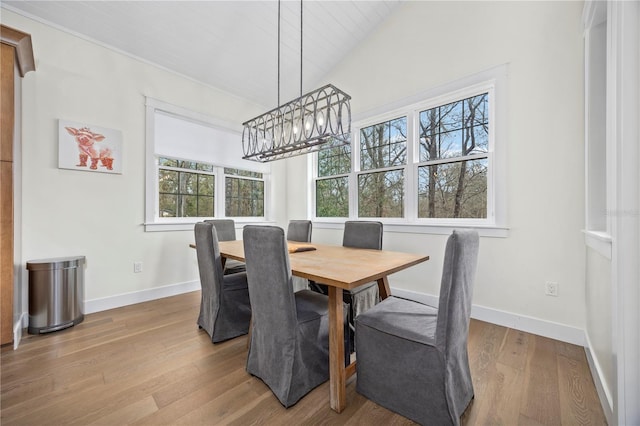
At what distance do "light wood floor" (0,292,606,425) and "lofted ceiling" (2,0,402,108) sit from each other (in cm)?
Result: 287

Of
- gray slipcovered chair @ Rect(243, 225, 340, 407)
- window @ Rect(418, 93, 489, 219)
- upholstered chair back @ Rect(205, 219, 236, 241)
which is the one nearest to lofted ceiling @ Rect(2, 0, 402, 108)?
window @ Rect(418, 93, 489, 219)

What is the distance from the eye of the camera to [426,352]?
1246mm

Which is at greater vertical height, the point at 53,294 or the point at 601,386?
the point at 53,294

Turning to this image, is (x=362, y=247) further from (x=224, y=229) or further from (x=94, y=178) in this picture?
(x=94, y=178)

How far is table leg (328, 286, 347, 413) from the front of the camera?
1407mm

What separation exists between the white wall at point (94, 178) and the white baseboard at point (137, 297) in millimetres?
17

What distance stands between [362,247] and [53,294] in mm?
2914

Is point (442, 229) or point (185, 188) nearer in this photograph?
point (442, 229)

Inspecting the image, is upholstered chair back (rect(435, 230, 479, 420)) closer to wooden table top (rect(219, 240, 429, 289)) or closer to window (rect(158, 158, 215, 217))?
wooden table top (rect(219, 240, 429, 289))

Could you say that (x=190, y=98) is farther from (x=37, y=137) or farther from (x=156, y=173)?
(x=37, y=137)

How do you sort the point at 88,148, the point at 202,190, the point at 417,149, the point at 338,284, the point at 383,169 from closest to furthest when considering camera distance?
the point at 338,284
the point at 88,148
the point at 417,149
the point at 383,169
the point at 202,190

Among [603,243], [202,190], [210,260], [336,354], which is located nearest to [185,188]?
[202,190]

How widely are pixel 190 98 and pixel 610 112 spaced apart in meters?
4.13

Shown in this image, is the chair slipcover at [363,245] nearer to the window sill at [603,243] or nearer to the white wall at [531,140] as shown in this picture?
the white wall at [531,140]
